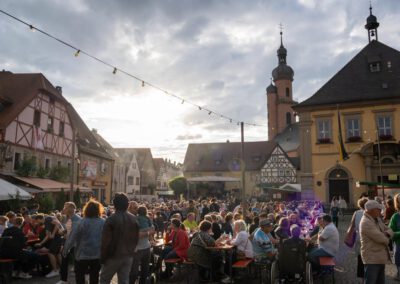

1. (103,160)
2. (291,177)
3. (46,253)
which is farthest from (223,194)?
(46,253)

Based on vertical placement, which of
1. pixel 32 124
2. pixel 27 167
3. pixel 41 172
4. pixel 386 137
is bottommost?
pixel 41 172

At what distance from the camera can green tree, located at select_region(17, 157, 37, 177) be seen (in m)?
21.5

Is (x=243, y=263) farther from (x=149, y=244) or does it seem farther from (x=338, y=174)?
(x=338, y=174)

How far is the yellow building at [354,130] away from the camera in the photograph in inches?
1035

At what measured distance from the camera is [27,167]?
71.2 ft

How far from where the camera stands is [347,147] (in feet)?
89.7

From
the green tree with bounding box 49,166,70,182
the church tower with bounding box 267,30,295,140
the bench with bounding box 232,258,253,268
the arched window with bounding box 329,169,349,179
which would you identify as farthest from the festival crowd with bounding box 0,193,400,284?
the church tower with bounding box 267,30,295,140

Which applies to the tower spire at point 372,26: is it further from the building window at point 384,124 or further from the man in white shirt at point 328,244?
the man in white shirt at point 328,244

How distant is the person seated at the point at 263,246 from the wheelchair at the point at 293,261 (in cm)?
109

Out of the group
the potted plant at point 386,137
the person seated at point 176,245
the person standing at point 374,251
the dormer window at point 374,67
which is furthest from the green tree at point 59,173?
the dormer window at point 374,67

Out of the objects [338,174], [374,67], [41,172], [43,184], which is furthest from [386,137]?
[41,172]

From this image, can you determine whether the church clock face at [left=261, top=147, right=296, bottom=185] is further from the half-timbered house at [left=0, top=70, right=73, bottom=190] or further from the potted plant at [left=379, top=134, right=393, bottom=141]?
the half-timbered house at [left=0, top=70, right=73, bottom=190]

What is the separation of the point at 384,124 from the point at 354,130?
2.05 m

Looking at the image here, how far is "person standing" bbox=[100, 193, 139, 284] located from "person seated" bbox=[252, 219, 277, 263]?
3732mm
